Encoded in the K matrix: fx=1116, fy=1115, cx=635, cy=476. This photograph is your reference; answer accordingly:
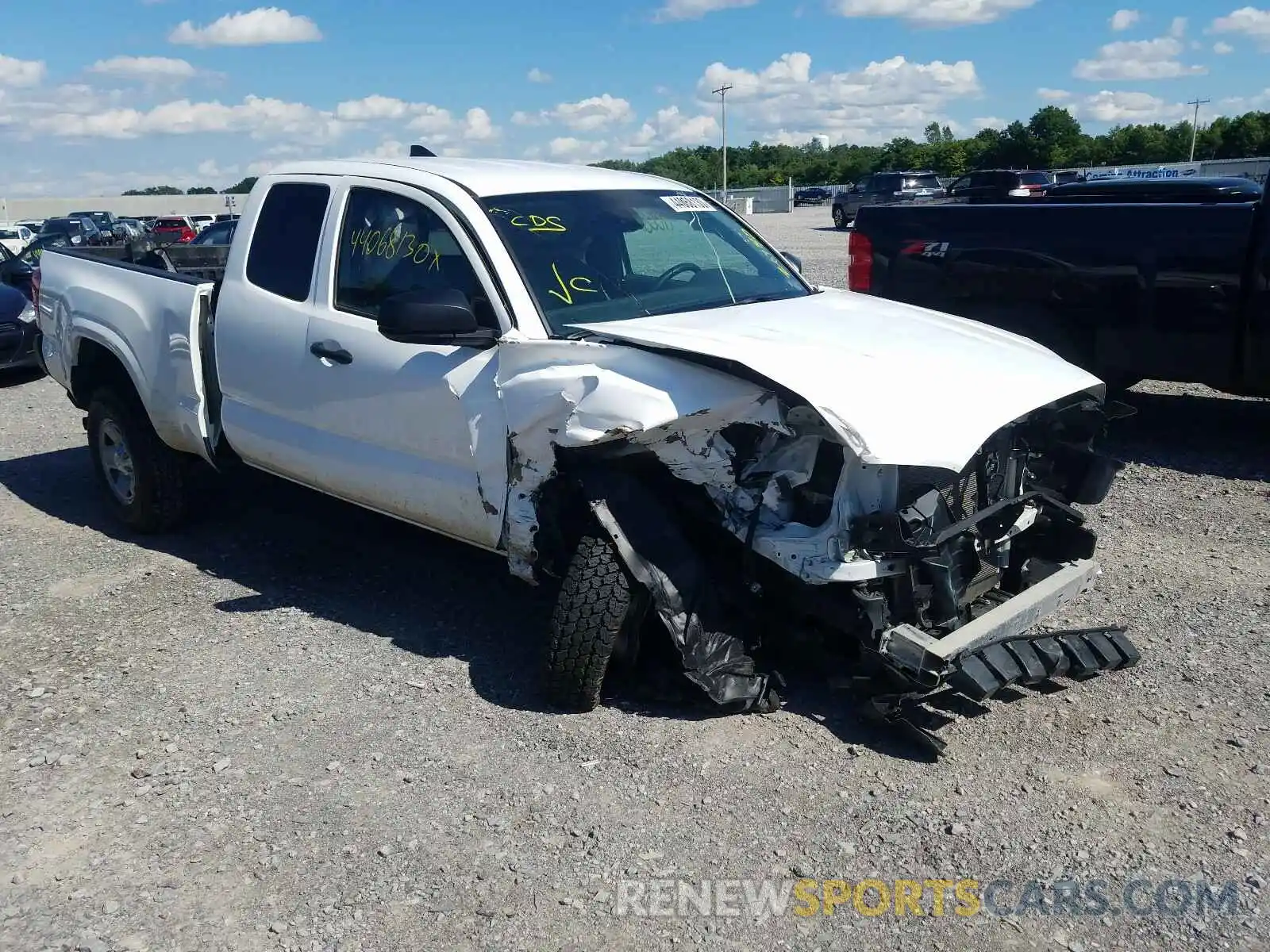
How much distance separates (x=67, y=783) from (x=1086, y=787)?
3344 mm

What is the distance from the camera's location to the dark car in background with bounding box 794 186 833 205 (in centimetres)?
6288

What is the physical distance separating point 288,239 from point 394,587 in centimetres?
171

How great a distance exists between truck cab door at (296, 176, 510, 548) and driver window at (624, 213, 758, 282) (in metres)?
0.82

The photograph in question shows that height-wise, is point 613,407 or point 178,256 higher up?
point 178,256

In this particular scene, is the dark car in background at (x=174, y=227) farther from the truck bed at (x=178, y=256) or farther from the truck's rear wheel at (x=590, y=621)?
the truck's rear wheel at (x=590, y=621)

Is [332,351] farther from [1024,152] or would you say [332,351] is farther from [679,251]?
[1024,152]

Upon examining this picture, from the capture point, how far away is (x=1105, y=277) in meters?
7.10

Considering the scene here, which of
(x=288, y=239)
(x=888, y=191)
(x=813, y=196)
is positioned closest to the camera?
(x=288, y=239)

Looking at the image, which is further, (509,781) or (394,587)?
(394,587)

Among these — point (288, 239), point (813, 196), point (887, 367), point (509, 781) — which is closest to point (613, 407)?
point (887, 367)

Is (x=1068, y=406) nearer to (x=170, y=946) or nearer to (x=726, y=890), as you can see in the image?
(x=726, y=890)

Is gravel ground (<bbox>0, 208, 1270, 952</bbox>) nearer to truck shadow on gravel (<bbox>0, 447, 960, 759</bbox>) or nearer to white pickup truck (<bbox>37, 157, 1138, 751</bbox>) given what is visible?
truck shadow on gravel (<bbox>0, 447, 960, 759</bbox>)

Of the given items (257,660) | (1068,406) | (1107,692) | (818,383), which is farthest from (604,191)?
(1107,692)

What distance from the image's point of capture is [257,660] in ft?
15.2
